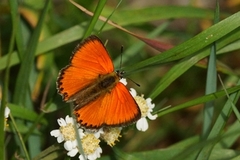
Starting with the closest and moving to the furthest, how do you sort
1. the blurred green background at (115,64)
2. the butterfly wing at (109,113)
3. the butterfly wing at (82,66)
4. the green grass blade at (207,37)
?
the butterfly wing at (109,113) → the butterfly wing at (82,66) → the green grass blade at (207,37) → the blurred green background at (115,64)

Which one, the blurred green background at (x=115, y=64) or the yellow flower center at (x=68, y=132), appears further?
the blurred green background at (x=115, y=64)

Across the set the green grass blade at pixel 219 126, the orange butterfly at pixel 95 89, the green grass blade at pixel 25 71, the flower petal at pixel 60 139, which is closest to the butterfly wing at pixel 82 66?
the orange butterfly at pixel 95 89

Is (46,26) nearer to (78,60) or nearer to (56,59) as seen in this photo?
(56,59)

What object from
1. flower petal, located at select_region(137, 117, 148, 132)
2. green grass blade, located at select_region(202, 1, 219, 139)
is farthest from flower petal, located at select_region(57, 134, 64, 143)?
green grass blade, located at select_region(202, 1, 219, 139)

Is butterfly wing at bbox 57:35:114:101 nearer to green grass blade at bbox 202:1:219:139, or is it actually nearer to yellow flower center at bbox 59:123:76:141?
yellow flower center at bbox 59:123:76:141

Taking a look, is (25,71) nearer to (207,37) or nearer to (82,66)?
(82,66)

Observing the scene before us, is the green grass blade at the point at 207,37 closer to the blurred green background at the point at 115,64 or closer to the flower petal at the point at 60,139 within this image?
the blurred green background at the point at 115,64
